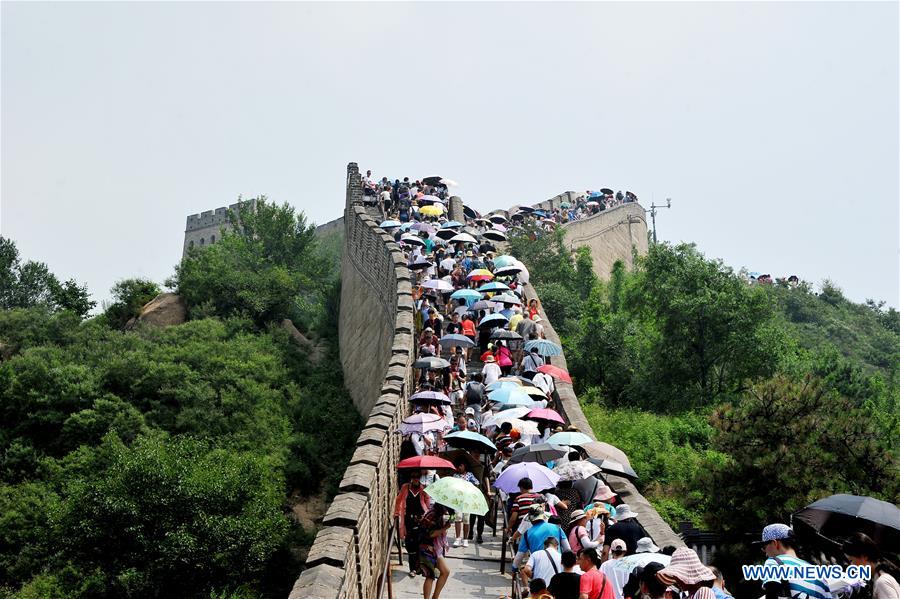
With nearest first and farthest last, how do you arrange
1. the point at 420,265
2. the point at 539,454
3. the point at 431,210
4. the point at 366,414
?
1. the point at 539,454
2. the point at 420,265
3. the point at 366,414
4. the point at 431,210

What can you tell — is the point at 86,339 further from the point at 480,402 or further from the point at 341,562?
the point at 341,562

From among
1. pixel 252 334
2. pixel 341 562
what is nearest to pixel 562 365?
pixel 341 562

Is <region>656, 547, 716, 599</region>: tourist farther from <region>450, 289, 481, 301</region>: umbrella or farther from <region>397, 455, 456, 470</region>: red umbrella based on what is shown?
<region>450, 289, 481, 301</region>: umbrella

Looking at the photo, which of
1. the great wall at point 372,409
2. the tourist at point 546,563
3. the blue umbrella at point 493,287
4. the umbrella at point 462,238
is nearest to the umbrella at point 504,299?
the blue umbrella at point 493,287

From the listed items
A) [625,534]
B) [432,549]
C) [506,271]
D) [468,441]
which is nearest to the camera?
[625,534]

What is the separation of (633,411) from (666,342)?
2844 mm

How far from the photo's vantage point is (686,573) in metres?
6.12

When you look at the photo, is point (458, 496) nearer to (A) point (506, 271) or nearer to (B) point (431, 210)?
(A) point (506, 271)

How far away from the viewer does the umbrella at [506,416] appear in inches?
484

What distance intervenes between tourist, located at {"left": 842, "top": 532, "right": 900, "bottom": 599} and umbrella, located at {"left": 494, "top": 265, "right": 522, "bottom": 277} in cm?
1475

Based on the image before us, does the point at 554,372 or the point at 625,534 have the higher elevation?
the point at 554,372

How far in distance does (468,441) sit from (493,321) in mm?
6076

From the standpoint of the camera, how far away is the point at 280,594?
62.2ft

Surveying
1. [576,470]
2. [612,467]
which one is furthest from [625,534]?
[612,467]
